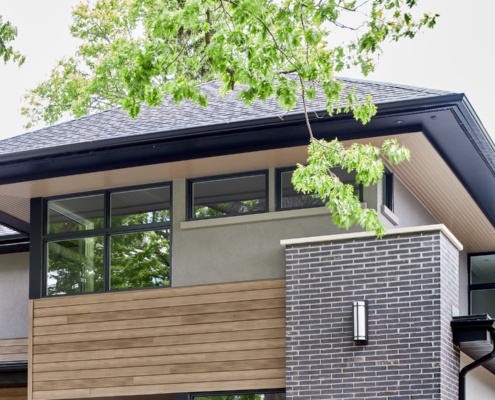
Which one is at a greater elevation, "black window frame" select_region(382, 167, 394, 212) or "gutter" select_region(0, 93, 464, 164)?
"gutter" select_region(0, 93, 464, 164)

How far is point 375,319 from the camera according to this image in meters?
11.5

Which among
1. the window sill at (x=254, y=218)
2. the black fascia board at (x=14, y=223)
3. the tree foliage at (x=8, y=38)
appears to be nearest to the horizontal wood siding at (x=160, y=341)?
the window sill at (x=254, y=218)

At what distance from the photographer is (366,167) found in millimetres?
10188

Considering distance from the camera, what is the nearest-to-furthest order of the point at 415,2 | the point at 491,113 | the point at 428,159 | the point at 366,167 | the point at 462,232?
the point at 415,2, the point at 366,167, the point at 428,159, the point at 462,232, the point at 491,113

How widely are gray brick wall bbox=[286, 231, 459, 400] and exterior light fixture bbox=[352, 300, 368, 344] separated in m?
0.09

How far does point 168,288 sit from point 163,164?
5.39 feet

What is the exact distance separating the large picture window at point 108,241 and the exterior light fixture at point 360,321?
2921mm

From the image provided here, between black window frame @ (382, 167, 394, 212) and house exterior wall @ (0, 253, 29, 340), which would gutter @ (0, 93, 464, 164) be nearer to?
black window frame @ (382, 167, 394, 212)

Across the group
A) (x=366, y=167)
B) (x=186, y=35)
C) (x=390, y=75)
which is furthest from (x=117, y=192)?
(x=390, y=75)

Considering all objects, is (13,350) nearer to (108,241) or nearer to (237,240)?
(108,241)

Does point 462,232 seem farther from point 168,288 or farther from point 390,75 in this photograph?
point 390,75

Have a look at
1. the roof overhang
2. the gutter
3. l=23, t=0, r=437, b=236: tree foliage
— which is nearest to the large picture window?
the roof overhang

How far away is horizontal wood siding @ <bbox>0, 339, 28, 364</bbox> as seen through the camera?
1599 centimetres

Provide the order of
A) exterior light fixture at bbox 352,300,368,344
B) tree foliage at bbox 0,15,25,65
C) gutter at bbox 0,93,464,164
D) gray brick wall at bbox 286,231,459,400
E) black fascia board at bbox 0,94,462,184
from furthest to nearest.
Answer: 1. black fascia board at bbox 0,94,462,184
2. exterior light fixture at bbox 352,300,368,344
3. gray brick wall at bbox 286,231,459,400
4. gutter at bbox 0,93,464,164
5. tree foliage at bbox 0,15,25,65
